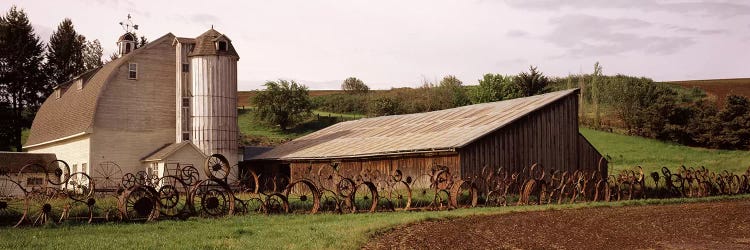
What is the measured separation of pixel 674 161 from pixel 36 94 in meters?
52.4

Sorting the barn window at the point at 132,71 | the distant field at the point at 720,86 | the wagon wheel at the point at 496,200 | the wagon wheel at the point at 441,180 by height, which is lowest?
the wagon wheel at the point at 496,200

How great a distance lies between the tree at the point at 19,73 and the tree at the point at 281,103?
2138 cm

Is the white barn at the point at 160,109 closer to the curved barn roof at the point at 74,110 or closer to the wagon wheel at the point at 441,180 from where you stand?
the curved barn roof at the point at 74,110

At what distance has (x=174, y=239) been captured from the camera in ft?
42.4

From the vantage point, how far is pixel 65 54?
6756 centimetres

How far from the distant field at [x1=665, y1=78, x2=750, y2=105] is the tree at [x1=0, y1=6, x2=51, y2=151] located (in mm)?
66671

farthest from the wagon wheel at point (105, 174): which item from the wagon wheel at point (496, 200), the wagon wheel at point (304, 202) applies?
the wagon wheel at point (496, 200)

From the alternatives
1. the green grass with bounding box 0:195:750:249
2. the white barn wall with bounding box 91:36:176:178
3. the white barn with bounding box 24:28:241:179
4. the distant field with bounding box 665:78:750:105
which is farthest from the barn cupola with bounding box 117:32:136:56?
the distant field with bounding box 665:78:750:105

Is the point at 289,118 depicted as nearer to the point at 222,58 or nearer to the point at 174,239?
the point at 222,58

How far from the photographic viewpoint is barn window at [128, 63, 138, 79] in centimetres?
3784

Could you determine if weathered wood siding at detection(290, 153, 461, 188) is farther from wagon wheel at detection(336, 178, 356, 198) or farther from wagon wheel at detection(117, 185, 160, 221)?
wagon wheel at detection(117, 185, 160, 221)

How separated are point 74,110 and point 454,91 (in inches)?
2121

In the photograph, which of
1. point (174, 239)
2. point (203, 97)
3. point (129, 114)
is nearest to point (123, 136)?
point (129, 114)

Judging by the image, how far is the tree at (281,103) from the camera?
74.1 metres
